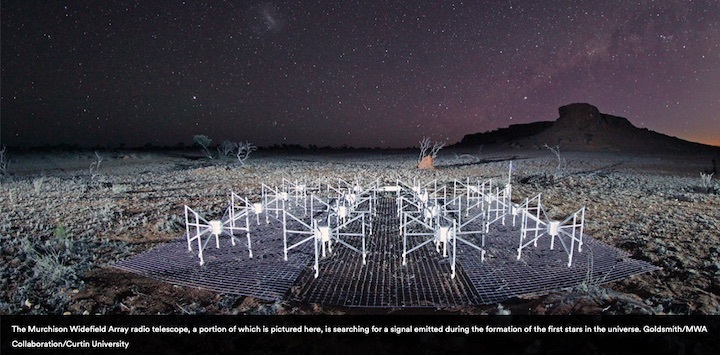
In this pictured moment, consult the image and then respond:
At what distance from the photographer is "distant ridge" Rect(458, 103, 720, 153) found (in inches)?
2312

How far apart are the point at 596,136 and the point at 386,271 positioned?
7126 centimetres

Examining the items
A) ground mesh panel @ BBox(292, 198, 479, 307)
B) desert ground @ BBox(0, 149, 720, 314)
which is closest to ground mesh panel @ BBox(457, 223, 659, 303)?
desert ground @ BBox(0, 149, 720, 314)

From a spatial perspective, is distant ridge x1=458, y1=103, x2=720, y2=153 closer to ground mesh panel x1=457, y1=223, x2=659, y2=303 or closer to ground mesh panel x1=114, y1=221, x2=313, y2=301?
ground mesh panel x1=457, y1=223, x2=659, y2=303

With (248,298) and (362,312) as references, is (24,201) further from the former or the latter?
(362,312)

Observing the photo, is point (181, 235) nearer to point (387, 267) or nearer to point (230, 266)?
point (230, 266)

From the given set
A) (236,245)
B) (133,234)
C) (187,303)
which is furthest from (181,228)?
(187,303)

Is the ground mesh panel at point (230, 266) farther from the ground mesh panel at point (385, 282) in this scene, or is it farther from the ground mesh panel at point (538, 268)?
the ground mesh panel at point (538, 268)

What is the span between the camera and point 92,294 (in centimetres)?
529

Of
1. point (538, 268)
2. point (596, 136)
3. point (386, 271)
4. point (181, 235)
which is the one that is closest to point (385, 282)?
point (386, 271)

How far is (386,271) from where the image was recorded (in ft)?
20.8

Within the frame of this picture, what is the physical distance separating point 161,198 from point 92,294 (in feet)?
31.5

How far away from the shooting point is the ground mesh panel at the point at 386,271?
5.36 m

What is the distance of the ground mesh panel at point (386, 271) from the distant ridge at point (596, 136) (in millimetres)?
58214

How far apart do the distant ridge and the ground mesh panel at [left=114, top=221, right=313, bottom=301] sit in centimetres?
6071
